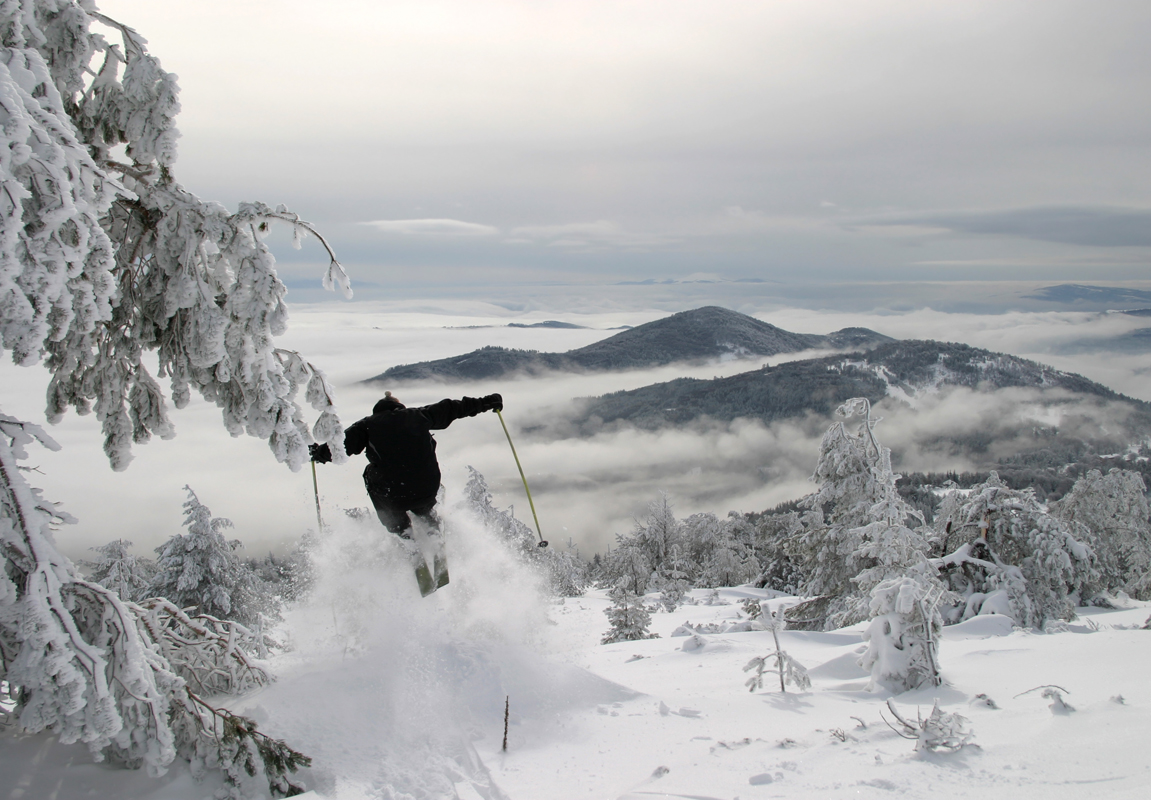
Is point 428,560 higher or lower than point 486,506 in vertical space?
higher

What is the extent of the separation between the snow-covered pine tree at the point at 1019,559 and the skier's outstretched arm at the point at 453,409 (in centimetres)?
1262

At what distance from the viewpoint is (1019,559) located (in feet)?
51.6

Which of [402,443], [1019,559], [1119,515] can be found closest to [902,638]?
[402,443]

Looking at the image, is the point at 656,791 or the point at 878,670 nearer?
the point at 656,791

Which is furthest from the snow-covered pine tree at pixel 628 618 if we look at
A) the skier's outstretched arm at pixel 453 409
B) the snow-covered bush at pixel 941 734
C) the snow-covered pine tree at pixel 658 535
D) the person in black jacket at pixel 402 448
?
the snow-covered pine tree at pixel 658 535

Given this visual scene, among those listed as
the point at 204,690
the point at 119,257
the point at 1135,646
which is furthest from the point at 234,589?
the point at 1135,646

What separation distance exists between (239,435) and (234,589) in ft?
53.4

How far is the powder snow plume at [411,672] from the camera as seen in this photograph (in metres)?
4.92

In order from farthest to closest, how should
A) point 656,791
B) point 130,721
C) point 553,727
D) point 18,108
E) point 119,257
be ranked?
point 553,727, point 119,257, point 656,791, point 130,721, point 18,108

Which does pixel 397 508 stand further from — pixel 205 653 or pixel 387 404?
pixel 205 653

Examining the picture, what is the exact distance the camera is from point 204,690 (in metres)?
5.22

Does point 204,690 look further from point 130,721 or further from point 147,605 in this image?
point 130,721

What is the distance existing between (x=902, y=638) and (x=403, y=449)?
5699 millimetres

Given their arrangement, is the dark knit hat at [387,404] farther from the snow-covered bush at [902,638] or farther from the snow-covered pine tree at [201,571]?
the snow-covered pine tree at [201,571]
